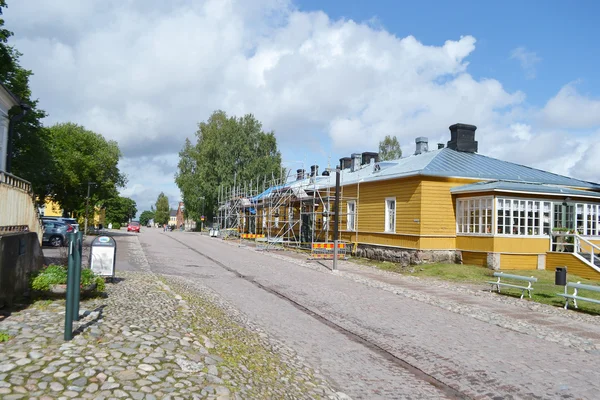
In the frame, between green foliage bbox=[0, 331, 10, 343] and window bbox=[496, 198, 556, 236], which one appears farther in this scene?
window bbox=[496, 198, 556, 236]

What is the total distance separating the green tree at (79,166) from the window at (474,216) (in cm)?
3108

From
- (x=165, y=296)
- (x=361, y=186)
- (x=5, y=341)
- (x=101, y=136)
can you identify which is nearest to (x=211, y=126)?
(x=101, y=136)

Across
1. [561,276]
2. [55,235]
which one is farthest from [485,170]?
[55,235]

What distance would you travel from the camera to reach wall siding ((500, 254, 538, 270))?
20516 mm

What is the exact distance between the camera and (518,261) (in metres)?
20.8

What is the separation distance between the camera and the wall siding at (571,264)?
746 inches

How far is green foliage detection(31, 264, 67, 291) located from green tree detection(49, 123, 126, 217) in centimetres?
3385

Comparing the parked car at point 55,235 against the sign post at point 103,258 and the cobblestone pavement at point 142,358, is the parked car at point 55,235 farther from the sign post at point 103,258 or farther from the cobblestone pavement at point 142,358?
the cobblestone pavement at point 142,358

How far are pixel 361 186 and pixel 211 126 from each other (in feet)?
139

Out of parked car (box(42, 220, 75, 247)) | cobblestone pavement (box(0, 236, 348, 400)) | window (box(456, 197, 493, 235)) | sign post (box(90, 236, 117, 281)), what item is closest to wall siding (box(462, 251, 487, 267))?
window (box(456, 197, 493, 235))

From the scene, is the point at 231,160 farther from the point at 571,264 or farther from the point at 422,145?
the point at 571,264

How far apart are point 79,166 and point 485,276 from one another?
34855 millimetres

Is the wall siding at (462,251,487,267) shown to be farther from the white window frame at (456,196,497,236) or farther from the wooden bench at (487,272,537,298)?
the wooden bench at (487,272,537,298)

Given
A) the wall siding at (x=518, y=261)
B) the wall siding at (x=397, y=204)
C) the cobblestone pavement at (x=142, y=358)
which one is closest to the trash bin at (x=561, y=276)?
the wall siding at (x=518, y=261)
